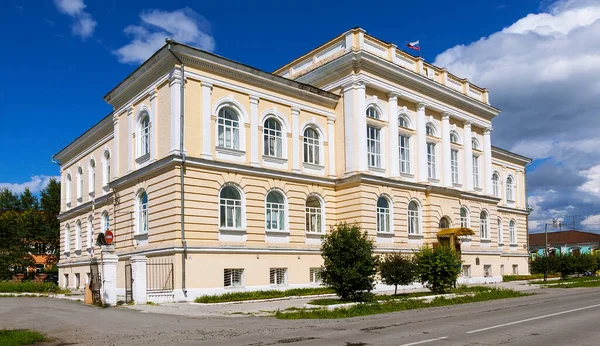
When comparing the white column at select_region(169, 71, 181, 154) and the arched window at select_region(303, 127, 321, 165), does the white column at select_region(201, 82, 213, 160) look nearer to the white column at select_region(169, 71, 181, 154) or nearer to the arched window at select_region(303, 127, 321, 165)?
the white column at select_region(169, 71, 181, 154)

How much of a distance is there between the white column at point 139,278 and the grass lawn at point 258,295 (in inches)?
96.5

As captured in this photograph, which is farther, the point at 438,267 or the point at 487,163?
the point at 487,163

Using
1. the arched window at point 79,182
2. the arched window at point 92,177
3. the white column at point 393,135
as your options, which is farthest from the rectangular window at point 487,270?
the arched window at point 79,182

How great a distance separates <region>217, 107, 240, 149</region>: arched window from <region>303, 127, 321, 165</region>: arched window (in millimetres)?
5188

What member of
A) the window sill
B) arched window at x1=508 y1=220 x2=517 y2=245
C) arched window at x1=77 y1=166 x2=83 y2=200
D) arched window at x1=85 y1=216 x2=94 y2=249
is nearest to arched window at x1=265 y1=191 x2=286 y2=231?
the window sill

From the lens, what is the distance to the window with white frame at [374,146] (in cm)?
3506

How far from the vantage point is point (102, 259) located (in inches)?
946

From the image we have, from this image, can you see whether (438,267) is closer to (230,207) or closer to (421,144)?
(230,207)

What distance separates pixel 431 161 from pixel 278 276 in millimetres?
15386

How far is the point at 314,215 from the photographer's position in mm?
33781

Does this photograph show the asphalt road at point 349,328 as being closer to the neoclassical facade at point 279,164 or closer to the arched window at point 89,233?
the neoclassical facade at point 279,164

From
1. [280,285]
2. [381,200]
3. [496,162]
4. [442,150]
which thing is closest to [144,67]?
[280,285]

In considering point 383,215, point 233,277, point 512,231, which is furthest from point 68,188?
point 512,231

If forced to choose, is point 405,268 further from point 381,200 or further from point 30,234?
point 30,234
